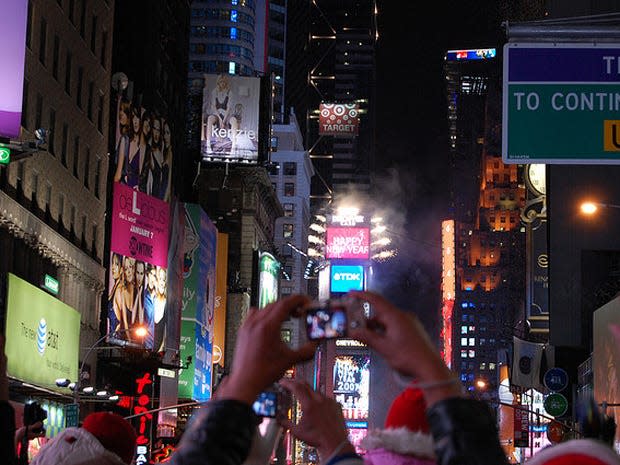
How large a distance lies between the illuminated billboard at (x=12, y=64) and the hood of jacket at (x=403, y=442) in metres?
33.6

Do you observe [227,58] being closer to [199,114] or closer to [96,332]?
[199,114]

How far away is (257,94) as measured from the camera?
10250cm

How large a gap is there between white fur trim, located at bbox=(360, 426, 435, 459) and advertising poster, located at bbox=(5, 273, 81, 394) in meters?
36.0

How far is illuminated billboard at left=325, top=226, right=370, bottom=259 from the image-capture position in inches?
7362

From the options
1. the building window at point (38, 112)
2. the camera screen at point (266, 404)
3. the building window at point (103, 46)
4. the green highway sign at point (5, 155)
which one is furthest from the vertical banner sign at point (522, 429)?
the camera screen at point (266, 404)

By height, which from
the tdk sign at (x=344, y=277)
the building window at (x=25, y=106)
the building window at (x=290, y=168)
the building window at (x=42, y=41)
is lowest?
the tdk sign at (x=344, y=277)

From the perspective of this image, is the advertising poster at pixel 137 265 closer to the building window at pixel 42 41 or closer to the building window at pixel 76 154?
the building window at pixel 76 154

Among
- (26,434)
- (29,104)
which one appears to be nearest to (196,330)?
(29,104)

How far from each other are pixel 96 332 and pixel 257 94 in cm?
4772

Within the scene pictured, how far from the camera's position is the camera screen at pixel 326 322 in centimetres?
363

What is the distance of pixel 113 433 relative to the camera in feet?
21.5

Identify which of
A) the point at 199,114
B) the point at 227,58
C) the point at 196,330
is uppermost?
the point at 227,58

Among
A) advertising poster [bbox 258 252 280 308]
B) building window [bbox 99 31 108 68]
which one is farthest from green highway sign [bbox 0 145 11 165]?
advertising poster [bbox 258 252 280 308]

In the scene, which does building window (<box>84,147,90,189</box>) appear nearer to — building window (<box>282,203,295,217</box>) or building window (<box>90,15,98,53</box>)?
building window (<box>90,15,98,53</box>)
